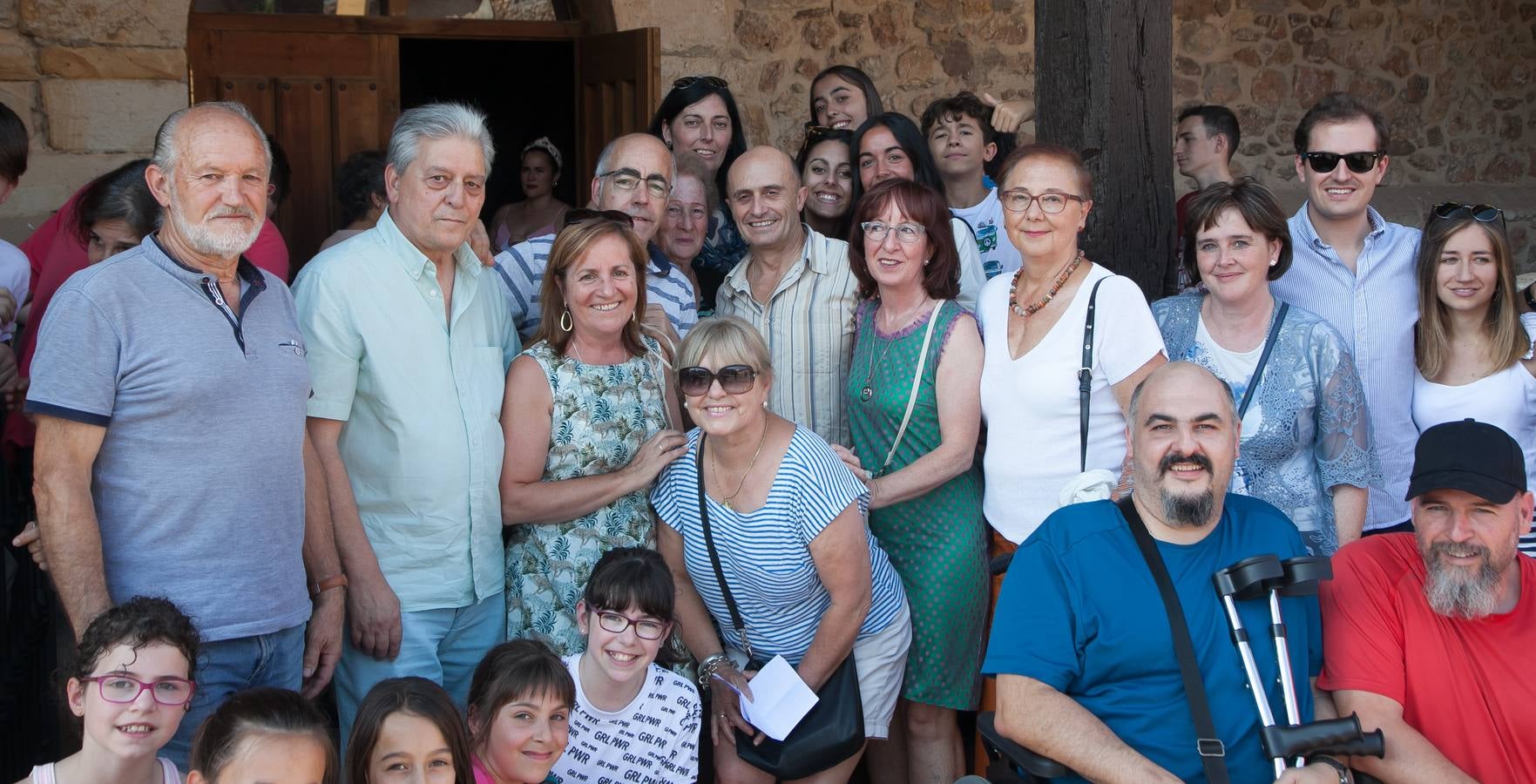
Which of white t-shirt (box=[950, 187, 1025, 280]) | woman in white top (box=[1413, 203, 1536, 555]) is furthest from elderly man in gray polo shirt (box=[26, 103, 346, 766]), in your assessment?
woman in white top (box=[1413, 203, 1536, 555])

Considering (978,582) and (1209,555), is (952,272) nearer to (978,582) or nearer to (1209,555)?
(978,582)

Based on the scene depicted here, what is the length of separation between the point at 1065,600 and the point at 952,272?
1118 mm

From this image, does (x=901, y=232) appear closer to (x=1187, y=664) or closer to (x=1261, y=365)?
(x=1261, y=365)

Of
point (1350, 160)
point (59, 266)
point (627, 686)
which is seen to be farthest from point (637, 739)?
point (1350, 160)

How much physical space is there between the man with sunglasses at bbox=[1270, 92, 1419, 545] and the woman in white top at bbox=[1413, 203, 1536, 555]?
0.18 feet

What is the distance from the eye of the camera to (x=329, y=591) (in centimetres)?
284

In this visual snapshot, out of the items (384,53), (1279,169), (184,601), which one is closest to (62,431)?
(184,601)

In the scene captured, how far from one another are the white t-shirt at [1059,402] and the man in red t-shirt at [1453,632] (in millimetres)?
667

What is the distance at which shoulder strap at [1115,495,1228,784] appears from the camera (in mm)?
2471

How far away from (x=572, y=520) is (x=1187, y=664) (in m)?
1.43

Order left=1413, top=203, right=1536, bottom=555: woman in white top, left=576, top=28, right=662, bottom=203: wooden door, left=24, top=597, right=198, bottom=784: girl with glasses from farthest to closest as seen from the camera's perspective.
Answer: left=576, top=28, right=662, bottom=203: wooden door < left=1413, top=203, right=1536, bottom=555: woman in white top < left=24, top=597, right=198, bottom=784: girl with glasses

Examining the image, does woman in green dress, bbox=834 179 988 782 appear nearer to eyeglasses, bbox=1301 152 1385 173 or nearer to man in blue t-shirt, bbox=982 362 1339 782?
man in blue t-shirt, bbox=982 362 1339 782

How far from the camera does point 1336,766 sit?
8.10ft

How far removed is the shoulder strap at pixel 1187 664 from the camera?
2471mm
